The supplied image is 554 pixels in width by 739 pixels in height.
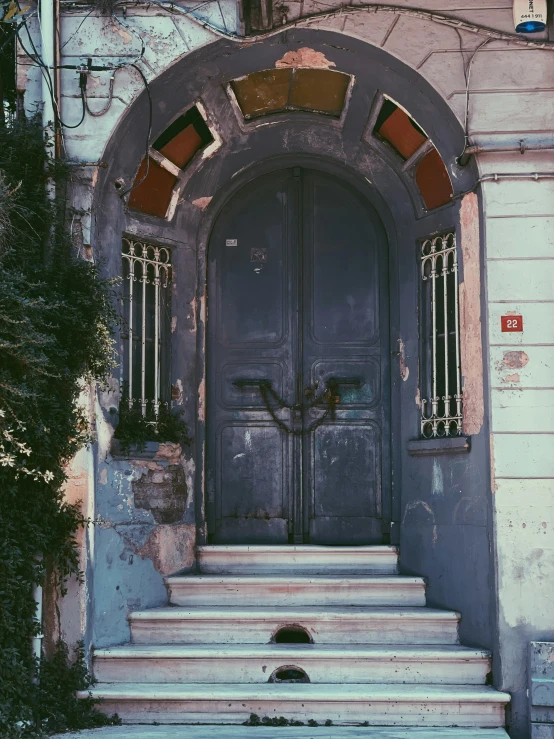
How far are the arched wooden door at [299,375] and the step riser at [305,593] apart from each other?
2.16 feet

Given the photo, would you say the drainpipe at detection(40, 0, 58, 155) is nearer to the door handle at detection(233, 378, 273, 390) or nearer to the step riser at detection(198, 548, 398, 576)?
the door handle at detection(233, 378, 273, 390)

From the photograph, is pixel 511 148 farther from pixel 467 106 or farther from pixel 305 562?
pixel 305 562

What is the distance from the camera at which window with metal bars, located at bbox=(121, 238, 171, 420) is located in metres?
6.91

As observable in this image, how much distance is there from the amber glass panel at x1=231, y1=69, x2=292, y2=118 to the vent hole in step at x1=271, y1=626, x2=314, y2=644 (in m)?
3.61

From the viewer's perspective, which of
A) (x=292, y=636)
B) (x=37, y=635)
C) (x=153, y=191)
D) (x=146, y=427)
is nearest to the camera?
(x=37, y=635)

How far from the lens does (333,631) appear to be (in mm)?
6324

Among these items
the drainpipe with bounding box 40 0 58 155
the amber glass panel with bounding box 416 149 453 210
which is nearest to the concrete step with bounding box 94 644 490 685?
the amber glass panel with bounding box 416 149 453 210

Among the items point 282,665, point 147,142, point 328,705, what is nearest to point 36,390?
point 147,142

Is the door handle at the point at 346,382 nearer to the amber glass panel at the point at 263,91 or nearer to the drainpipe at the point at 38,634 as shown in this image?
the amber glass panel at the point at 263,91

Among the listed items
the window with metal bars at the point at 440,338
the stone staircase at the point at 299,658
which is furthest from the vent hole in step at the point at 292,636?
the window with metal bars at the point at 440,338

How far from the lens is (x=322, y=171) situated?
7602mm

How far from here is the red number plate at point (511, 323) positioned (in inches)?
245

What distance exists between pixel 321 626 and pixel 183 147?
11.2 ft

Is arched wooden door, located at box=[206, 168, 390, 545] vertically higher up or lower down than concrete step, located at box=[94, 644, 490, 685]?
higher up
